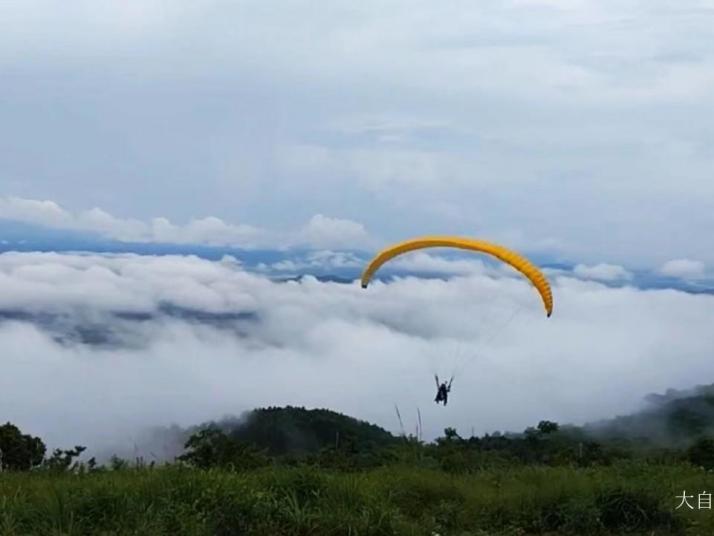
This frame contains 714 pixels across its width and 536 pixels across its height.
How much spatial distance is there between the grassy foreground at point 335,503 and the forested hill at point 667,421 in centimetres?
1067

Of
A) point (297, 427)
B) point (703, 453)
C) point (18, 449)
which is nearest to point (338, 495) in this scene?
point (18, 449)

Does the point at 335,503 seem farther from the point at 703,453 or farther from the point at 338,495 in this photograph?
the point at 703,453

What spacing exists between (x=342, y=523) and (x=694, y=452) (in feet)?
20.7

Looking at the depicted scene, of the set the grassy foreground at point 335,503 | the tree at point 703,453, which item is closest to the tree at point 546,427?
the tree at point 703,453

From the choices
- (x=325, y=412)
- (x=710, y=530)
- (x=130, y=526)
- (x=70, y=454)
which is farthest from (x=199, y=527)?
(x=325, y=412)

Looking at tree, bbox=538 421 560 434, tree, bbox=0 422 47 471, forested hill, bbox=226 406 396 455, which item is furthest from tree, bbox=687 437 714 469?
tree, bbox=0 422 47 471

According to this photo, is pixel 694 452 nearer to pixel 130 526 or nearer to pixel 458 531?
pixel 458 531

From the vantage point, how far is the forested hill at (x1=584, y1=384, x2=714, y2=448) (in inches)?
814

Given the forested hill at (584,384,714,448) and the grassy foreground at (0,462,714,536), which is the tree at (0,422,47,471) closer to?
the grassy foreground at (0,462,714,536)

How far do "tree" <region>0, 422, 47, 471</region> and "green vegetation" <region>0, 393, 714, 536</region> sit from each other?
22mm

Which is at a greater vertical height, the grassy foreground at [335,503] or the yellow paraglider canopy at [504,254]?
the yellow paraglider canopy at [504,254]

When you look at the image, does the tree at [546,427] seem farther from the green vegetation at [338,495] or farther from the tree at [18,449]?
the tree at [18,449]

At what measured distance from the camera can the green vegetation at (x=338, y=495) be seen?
280 inches

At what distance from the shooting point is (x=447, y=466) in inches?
405
